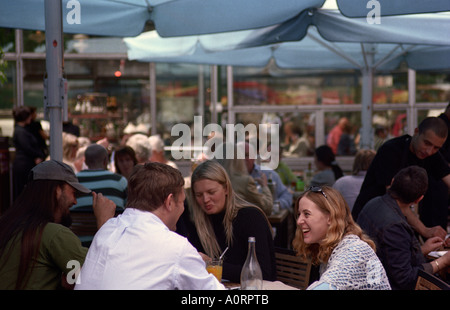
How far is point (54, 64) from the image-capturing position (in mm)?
3455

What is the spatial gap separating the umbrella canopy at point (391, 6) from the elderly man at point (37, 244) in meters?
2.04

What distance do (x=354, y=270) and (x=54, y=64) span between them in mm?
2082

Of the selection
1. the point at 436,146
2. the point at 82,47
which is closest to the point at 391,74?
the point at 82,47

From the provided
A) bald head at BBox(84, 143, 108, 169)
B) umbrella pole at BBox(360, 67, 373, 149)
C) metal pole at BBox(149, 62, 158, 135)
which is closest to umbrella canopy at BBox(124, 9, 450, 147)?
umbrella pole at BBox(360, 67, 373, 149)

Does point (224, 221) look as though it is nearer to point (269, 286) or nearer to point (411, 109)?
point (269, 286)

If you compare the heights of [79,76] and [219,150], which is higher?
[79,76]

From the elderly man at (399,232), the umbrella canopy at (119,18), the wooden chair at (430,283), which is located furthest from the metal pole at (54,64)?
the wooden chair at (430,283)

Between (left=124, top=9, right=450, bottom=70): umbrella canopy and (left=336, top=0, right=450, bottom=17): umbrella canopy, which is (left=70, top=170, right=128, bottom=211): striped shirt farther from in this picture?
(left=336, top=0, right=450, bottom=17): umbrella canopy

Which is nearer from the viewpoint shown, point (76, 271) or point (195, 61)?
point (76, 271)

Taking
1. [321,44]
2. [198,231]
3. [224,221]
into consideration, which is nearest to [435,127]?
[224,221]

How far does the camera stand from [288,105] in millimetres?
10328

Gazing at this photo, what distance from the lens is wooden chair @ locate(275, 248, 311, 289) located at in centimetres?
360
